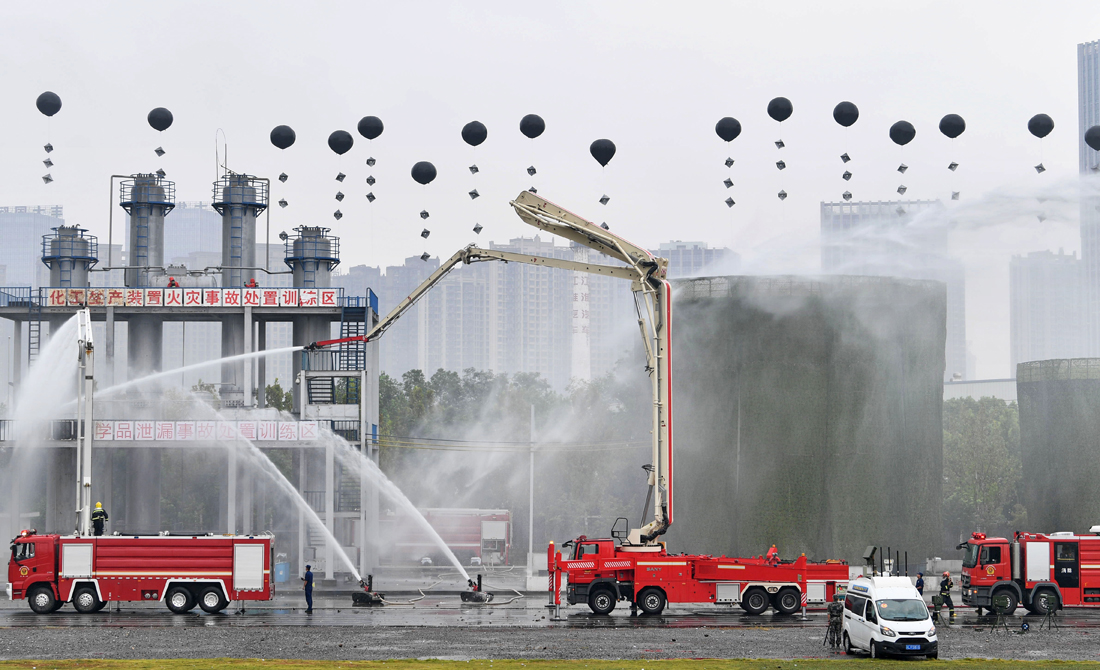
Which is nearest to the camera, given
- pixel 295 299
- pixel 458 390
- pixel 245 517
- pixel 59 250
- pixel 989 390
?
pixel 245 517

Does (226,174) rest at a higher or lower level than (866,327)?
higher

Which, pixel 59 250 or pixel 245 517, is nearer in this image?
pixel 245 517

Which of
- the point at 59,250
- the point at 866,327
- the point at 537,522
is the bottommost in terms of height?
the point at 537,522

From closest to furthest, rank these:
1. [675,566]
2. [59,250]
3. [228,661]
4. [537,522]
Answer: [228,661] → [675,566] → [59,250] → [537,522]

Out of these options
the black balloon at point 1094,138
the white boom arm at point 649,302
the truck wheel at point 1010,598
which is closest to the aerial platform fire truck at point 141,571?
the white boom arm at point 649,302

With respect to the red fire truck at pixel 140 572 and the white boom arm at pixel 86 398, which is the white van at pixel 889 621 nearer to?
the red fire truck at pixel 140 572

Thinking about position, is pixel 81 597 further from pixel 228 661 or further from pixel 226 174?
pixel 226 174

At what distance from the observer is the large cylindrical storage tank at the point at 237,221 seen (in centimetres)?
8306

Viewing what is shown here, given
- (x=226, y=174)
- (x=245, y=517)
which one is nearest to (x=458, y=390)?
(x=226, y=174)

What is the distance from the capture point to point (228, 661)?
32719 mm

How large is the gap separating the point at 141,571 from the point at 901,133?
42522 millimetres

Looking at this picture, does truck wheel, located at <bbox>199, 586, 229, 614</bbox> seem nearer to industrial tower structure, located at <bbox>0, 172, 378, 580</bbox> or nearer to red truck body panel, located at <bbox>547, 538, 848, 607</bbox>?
red truck body panel, located at <bbox>547, 538, 848, 607</bbox>

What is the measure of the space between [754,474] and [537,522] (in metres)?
39.9

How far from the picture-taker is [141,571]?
47312 mm
